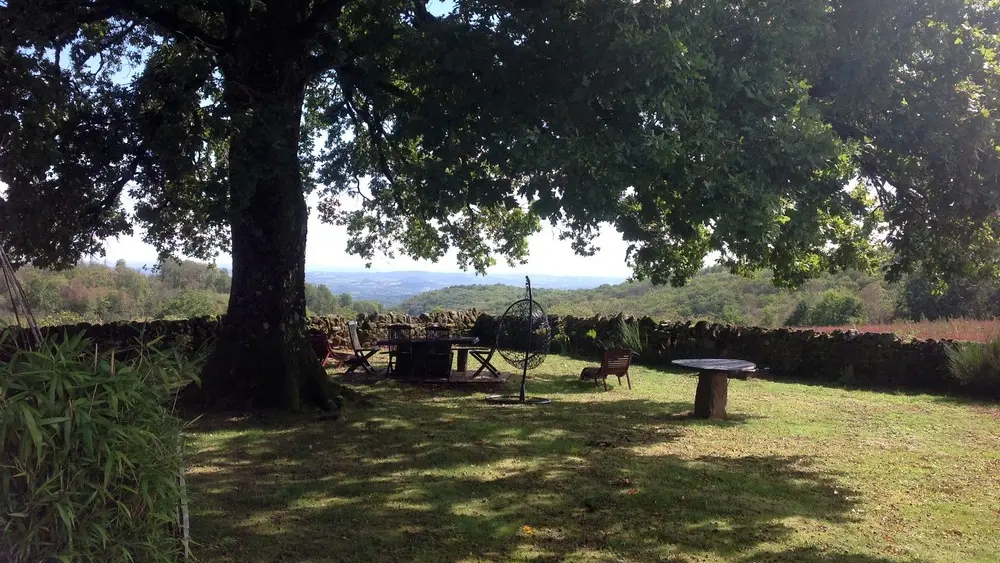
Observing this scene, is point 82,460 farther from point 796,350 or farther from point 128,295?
point 128,295

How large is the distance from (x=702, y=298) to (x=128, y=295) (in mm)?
26207

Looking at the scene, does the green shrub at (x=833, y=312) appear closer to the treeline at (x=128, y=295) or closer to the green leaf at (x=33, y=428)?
the treeline at (x=128, y=295)

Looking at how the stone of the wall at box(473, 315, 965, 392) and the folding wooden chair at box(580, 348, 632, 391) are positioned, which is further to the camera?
the stone of the wall at box(473, 315, 965, 392)

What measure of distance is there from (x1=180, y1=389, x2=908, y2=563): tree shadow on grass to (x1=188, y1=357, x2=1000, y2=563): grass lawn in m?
0.02

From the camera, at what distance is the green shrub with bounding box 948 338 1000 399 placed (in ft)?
38.3

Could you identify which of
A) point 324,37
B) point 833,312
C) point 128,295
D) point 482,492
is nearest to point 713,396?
point 482,492

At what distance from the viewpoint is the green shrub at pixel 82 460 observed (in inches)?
92.0

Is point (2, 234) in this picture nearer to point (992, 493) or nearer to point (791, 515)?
point (791, 515)

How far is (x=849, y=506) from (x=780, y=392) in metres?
7.10

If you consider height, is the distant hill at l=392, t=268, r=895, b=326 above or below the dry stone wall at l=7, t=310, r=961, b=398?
above

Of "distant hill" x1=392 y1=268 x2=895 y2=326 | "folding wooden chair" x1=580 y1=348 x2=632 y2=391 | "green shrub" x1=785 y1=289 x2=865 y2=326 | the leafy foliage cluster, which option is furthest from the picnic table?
"green shrub" x1=785 y1=289 x2=865 y2=326

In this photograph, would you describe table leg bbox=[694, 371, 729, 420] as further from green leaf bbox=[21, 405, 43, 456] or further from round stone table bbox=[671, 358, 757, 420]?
green leaf bbox=[21, 405, 43, 456]

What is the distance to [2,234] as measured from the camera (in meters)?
9.10

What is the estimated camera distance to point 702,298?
119 ft
